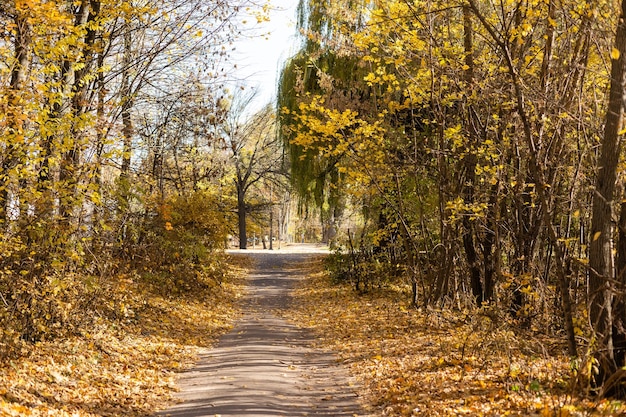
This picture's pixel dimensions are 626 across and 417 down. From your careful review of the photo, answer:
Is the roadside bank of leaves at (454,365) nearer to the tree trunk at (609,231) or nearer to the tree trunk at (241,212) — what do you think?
the tree trunk at (609,231)

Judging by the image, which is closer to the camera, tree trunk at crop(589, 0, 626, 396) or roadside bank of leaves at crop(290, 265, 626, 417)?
tree trunk at crop(589, 0, 626, 396)

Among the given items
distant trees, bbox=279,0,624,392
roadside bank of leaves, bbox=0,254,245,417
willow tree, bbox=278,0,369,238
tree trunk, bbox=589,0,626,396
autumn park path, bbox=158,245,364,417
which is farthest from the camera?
willow tree, bbox=278,0,369,238

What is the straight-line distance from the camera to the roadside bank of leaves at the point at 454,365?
20.4ft

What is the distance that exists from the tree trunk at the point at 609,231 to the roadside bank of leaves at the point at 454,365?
1.23 feet

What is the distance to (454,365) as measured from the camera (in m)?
8.25

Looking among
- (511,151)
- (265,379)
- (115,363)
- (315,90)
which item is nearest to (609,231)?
(511,151)

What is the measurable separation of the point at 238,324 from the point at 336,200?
724cm

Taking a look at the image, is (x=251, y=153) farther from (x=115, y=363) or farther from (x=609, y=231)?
(x=609, y=231)

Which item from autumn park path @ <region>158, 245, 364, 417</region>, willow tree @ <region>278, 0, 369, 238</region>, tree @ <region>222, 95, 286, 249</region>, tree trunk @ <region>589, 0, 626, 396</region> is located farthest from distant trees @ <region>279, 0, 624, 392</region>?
tree @ <region>222, 95, 286, 249</region>

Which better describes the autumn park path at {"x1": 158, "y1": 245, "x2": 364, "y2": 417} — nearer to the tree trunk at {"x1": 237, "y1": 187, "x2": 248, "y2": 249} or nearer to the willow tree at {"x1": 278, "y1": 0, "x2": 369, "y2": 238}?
the willow tree at {"x1": 278, "y1": 0, "x2": 369, "y2": 238}

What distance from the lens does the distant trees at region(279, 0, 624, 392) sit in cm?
655

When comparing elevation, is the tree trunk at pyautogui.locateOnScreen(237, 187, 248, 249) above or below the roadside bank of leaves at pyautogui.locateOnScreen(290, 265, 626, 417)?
above

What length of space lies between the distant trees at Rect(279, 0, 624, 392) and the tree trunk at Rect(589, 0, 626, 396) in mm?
16

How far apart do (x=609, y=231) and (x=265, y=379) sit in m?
4.24
